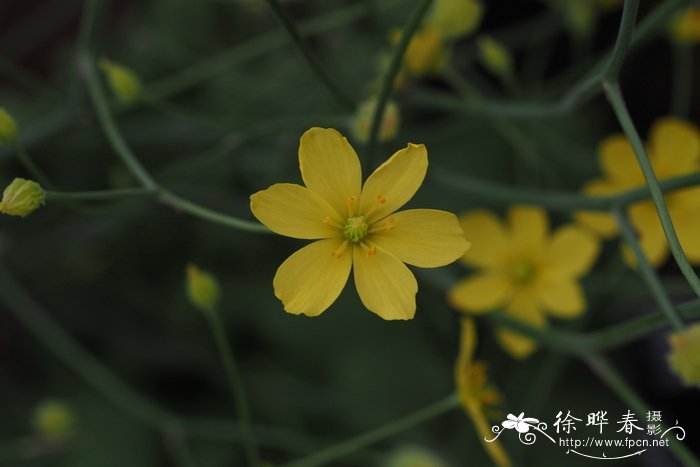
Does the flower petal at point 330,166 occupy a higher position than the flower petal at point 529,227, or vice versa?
the flower petal at point 529,227

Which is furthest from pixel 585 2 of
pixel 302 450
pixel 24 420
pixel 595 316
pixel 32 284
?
pixel 24 420

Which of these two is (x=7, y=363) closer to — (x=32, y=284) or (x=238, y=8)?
(x=32, y=284)

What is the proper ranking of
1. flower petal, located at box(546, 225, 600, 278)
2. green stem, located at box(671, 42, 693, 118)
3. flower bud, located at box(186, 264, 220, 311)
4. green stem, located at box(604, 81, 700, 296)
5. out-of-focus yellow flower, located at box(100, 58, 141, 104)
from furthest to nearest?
green stem, located at box(671, 42, 693, 118), flower petal, located at box(546, 225, 600, 278), out-of-focus yellow flower, located at box(100, 58, 141, 104), flower bud, located at box(186, 264, 220, 311), green stem, located at box(604, 81, 700, 296)

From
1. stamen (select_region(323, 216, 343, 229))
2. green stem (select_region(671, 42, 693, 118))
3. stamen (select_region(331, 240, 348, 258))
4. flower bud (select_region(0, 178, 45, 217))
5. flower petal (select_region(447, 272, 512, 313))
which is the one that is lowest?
flower bud (select_region(0, 178, 45, 217))

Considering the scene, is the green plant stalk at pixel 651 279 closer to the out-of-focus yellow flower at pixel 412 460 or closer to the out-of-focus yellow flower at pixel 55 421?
the out-of-focus yellow flower at pixel 412 460

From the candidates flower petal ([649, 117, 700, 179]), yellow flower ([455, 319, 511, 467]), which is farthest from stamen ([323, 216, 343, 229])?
flower petal ([649, 117, 700, 179])

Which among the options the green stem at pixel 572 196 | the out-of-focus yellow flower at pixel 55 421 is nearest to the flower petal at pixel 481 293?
the green stem at pixel 572 196

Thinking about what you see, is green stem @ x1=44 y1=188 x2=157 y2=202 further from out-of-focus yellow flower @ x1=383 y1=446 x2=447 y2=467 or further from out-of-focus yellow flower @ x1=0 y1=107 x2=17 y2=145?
out-of-focus yellow flower @ x1=383 y1=446 x2=447 y2=467

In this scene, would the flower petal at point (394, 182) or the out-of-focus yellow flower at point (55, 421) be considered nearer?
the flower petal at point (394, 182)
